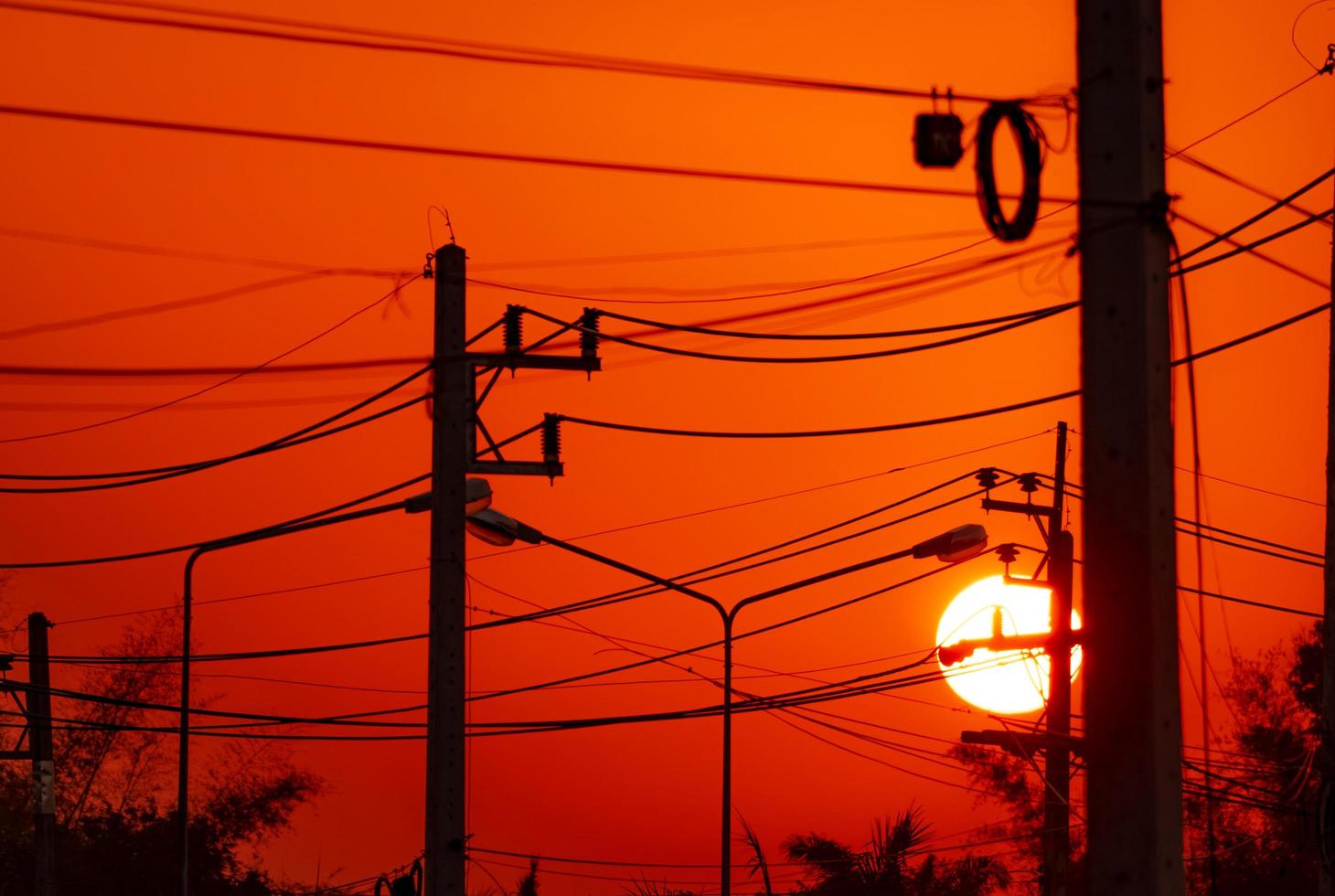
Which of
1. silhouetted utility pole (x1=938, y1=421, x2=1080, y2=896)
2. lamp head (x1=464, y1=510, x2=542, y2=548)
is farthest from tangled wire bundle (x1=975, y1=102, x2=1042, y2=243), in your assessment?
lamp head (x1=464, y1=510, x2=542, y2=548)

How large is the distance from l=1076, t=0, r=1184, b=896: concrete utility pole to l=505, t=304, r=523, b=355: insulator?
12.1m

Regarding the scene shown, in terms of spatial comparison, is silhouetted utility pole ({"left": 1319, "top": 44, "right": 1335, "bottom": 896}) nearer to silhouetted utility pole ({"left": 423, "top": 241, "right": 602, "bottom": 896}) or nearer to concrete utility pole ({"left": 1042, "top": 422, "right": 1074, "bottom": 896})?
concrete utility pole ({"left": 1042, "top": 422, "right": 1074, "bottom": 896})

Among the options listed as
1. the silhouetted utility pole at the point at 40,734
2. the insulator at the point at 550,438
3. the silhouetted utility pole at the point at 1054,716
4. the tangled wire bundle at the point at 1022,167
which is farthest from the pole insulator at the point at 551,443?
the silhouetted utility pole at the point at 40,734

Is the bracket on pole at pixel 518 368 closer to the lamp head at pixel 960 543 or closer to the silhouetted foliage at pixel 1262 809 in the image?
the lamp head at pixel 960 543

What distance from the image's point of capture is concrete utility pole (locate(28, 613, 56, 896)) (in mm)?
33938

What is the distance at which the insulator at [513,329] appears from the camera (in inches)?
858

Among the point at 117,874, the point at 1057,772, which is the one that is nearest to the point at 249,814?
the point at 117,874

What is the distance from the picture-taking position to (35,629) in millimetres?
34531

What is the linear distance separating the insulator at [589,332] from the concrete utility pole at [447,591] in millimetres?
2036

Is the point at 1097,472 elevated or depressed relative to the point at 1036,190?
depressed

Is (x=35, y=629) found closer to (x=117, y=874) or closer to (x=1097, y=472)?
(x=1097, y=472)

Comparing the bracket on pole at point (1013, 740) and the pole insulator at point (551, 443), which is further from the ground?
the pole insulator at point (551, 443)

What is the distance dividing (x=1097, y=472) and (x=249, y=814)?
2580 inches

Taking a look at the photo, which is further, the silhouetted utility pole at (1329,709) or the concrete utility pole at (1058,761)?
the concrete utility pole at (1058,761)
